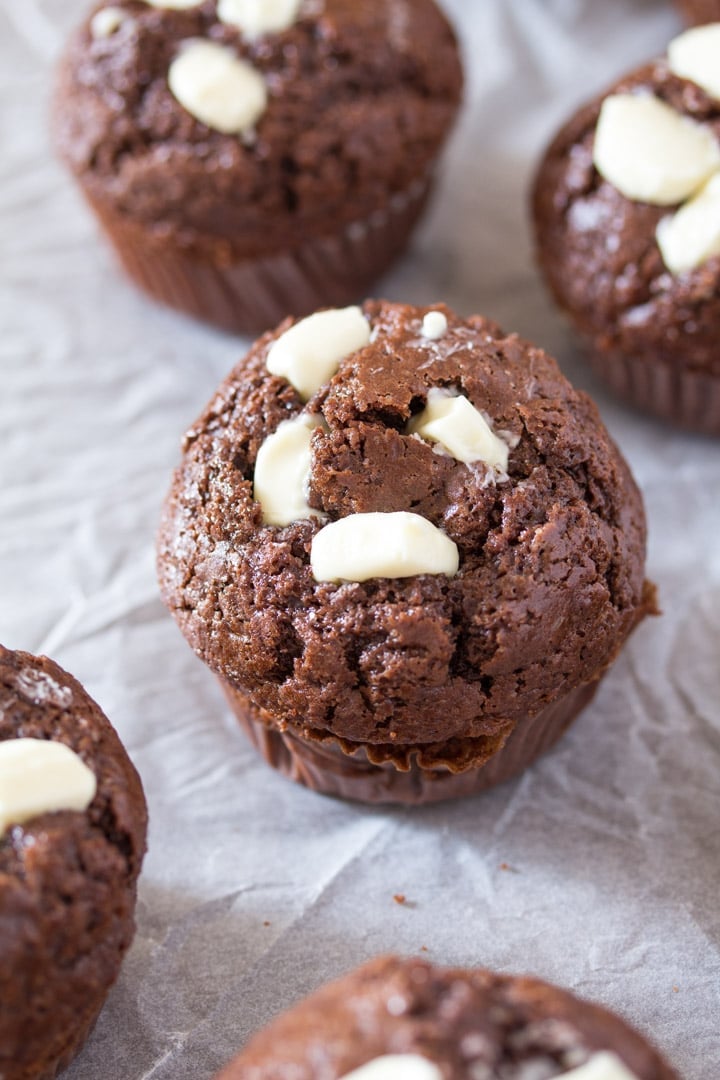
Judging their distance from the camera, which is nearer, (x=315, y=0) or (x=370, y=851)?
(x=370, y=851)

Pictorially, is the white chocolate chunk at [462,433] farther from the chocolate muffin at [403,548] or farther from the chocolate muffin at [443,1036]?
the chocolate muffin at [443,1036]

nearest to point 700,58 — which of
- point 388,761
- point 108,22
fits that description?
point 108,22

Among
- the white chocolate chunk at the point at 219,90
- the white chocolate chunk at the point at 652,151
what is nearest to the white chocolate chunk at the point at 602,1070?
the white chocolate chunk at the point at 652,151

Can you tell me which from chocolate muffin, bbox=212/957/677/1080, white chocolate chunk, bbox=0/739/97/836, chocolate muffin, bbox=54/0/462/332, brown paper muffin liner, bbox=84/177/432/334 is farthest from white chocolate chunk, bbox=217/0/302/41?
chocolate muffin, bbox=212/957/677/1080

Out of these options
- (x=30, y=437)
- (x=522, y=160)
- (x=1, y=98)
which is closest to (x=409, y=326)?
(x=30, y=437)

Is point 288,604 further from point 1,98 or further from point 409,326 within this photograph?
point 1,98

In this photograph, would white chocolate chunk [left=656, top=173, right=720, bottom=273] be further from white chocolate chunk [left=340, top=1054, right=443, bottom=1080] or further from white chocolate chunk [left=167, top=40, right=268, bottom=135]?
white chocolate chunk [left=340, top=1054, right=443, bottom=1080]

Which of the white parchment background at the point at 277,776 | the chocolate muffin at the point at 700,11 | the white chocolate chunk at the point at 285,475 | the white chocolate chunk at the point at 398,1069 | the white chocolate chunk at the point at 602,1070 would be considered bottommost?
the white parchment background at the point at 277,776
